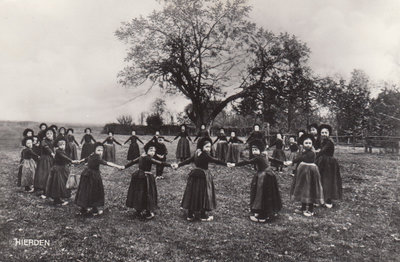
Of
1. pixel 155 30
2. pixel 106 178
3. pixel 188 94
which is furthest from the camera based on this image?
pixel 188 94

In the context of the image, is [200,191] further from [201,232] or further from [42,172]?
[42,172]

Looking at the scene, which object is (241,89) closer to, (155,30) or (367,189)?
(155,30)

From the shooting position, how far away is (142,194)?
18.4 ft

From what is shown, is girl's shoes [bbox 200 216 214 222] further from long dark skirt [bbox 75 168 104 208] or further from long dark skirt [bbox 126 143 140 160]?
long dark skirt [bbox 126 143 140 160]

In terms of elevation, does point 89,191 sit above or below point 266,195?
below

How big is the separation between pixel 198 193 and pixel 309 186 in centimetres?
203

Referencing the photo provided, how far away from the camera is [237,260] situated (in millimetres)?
4246

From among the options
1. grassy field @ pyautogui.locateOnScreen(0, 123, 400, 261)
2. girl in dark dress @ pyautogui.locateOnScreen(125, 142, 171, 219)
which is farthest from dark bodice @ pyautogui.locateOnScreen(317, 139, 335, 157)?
girl in dark dress @ pyautogui.locateOnScreen(125, 142, 171, 219)

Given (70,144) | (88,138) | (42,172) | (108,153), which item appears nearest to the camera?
(42,172)

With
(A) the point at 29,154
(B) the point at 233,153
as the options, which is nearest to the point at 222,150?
(B) the point at 233,153

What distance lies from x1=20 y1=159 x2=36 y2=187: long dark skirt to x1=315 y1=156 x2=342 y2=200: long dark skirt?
611cm

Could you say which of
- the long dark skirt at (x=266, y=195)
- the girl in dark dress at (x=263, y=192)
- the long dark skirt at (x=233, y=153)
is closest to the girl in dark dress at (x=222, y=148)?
the long dark skirt at (x=233, y=153)

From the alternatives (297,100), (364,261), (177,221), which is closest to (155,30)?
(297,100)

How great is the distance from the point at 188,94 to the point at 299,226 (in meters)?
8.44
